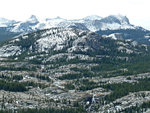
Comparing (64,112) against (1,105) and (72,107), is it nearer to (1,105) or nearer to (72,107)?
(72,107)

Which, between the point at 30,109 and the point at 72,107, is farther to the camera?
the point at 72,107

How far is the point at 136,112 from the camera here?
7003 inches

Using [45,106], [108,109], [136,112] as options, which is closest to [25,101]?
[45,106]

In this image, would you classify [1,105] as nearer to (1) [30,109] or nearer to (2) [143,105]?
(1) [30,109]

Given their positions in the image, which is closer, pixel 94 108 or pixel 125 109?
pixel 125 109

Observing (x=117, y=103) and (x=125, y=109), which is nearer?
(x=125, y=109)

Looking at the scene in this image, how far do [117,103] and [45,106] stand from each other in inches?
1553

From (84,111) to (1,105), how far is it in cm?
4298

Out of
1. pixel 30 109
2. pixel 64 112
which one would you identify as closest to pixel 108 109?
pixel 64 112

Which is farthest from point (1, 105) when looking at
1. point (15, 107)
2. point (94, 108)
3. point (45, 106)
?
point (94, 108)

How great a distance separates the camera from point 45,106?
632 feet

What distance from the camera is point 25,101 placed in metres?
200

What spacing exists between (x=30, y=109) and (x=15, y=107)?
32.9 feet

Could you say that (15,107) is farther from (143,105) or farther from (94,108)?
(143,105)
